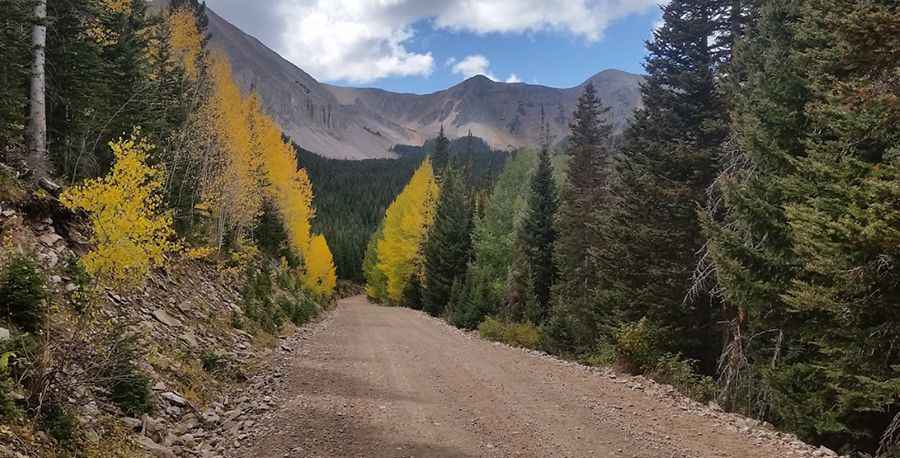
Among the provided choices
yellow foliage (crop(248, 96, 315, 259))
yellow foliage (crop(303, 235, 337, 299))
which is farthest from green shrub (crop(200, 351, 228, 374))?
yellow foliage (crop(303, 235, 337, 299))

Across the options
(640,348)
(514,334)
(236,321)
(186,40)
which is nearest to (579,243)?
(514,334)

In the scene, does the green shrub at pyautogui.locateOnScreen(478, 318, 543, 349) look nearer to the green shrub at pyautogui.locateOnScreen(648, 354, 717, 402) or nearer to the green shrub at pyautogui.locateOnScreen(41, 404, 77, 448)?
the green shrub at pyautogui.locateOnScreen(648, 354, 717, 402)

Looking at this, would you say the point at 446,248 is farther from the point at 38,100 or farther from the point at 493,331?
the point at 38,100

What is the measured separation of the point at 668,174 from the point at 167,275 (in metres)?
16.1

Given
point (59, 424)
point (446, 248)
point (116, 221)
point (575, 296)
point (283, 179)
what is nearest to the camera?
point (59, 424)

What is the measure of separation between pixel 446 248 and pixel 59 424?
3704 centimetres

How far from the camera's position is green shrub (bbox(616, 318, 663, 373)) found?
1503 centimetres

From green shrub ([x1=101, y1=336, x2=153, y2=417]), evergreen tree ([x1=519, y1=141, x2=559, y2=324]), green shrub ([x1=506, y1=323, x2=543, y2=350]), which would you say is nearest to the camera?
green shrub ([x1=101, y1=336, x2=153, y2=417])

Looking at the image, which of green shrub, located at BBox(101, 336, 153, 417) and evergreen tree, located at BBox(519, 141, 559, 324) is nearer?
green shrub, located at BBox(101, 336, 153, 417)

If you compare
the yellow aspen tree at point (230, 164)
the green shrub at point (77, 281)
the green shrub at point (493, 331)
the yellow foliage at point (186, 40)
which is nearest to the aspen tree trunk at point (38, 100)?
the green shrub at point (77, 281)

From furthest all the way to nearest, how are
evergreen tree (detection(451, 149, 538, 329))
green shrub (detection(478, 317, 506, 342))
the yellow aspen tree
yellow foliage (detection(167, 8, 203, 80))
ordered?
1. evergreen tree (detection(451, 149, 538, 329))
2. yellow foliage (detection(167, 8, 203, 80))
3. the yellow aspen tree
4. green shrub (detection(478, 317, 506, 342))

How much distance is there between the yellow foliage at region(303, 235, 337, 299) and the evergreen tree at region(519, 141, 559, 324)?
67.4ft

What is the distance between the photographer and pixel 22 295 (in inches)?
279

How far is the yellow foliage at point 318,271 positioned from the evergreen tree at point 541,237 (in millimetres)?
20535
